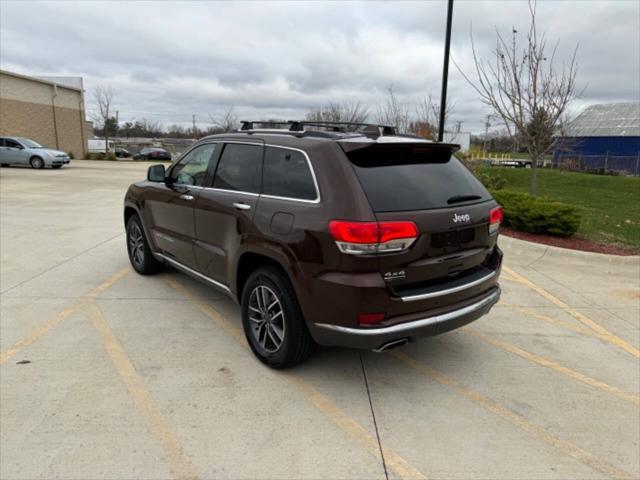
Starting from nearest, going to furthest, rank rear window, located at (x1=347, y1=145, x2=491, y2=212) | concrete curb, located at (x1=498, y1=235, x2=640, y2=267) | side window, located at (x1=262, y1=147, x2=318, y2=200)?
rear window, located at (x1=347, y1=145, x2=491, y2=212) < side window, located at (x1=262, y1=147, x2=318, y2=200) < concrete curb, located at (x1=498, y1=235, x2=640, y2=267)

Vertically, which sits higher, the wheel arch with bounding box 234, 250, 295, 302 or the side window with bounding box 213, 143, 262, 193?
the side window with bounding box 213, 143, 262, 193

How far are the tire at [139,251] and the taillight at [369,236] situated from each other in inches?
135

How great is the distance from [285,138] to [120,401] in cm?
220

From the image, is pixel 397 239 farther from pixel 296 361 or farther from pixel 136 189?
pixel 136 189

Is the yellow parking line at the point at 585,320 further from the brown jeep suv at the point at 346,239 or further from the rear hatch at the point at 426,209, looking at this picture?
the rear hatch at the point at 426,209

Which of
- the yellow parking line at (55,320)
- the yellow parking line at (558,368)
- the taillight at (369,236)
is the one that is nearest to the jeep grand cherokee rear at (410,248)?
the taillight at (369,236)

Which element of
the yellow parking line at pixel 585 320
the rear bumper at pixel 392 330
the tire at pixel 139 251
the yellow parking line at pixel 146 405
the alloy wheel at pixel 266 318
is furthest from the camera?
the tire at pixel 139 251

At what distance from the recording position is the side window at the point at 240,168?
12.3ft

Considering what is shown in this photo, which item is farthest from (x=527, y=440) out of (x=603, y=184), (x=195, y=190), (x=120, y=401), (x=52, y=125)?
(x=52, y=125)

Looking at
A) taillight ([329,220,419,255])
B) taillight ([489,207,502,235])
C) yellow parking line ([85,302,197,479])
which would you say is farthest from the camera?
taillight ([489,207,502,235])

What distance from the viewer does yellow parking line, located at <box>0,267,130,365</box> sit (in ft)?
12.4

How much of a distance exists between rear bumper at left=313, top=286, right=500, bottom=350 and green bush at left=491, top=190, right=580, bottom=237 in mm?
5311

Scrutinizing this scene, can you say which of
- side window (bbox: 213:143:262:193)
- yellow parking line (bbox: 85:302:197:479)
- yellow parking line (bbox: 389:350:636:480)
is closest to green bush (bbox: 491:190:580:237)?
yellow parking line (bbox: 389:350:636:480)

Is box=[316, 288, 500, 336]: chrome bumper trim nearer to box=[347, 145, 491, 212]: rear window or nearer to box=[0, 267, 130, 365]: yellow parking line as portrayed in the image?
box=[347, 145, 491, 212]: rear window
